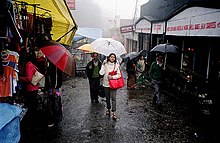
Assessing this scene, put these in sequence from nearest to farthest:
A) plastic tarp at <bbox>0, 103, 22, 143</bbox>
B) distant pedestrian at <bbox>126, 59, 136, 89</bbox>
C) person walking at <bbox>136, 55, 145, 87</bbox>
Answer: plastic tarp at <bbox>0, 103, 22, 143</bbox> → distant pedestrian at <bbox>126, 59, 136, 89</bbox> → person walking at <bbox>136, 55, 145, 87</bbox>

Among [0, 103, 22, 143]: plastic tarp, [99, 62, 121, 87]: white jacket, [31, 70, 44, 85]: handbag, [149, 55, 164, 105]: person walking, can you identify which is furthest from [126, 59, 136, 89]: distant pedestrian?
A: [0, 103, 22, 143]: plastic tarp

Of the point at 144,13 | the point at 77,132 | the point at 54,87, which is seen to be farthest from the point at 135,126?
the point at 144,13

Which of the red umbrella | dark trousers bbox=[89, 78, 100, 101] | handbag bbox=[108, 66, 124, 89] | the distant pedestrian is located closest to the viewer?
the red umbrella

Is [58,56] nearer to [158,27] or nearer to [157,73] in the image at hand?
[157,73]

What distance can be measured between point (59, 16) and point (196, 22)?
4.85 m

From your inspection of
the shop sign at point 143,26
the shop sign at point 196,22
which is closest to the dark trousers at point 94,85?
the shop sign at point 196,22

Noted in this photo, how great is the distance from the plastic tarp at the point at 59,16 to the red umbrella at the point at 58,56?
178cm

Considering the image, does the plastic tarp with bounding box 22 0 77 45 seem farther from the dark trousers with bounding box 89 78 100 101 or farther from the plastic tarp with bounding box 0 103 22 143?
the plastic tarp with bounding box 0 103 22 143

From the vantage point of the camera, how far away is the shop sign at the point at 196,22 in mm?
7055

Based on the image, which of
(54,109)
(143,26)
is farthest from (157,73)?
(143,26)

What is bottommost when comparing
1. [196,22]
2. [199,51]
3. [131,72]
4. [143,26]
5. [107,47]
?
[131,72]

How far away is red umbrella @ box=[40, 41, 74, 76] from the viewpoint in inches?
186

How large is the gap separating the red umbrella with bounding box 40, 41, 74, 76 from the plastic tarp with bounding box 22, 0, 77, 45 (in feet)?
5.84

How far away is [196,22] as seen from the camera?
8.28 m
